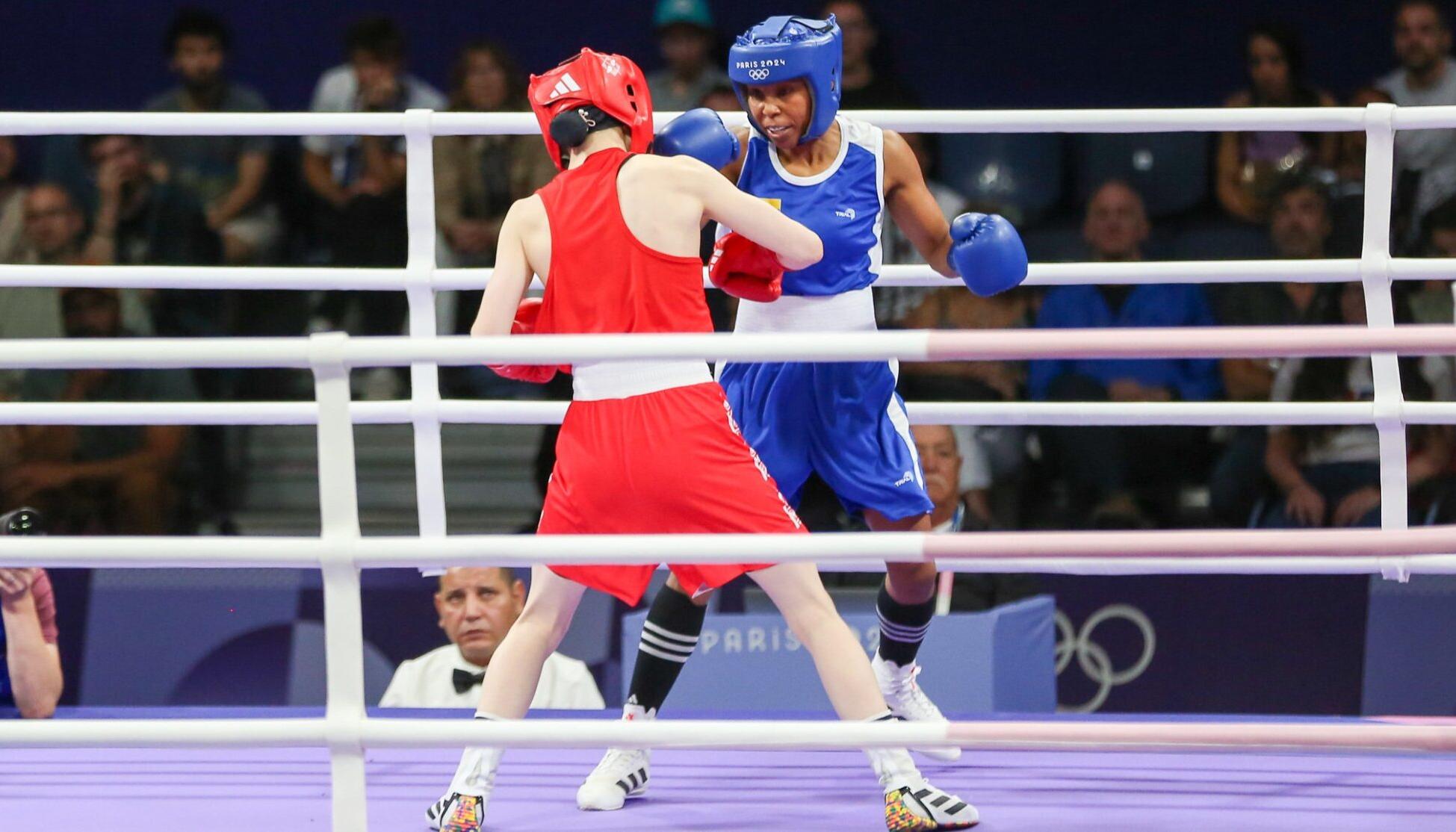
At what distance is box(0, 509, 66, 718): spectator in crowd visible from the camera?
3148 mm

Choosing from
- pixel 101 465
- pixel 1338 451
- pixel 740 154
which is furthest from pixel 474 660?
pixel 1338 451

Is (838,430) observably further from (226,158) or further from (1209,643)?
(226,158)

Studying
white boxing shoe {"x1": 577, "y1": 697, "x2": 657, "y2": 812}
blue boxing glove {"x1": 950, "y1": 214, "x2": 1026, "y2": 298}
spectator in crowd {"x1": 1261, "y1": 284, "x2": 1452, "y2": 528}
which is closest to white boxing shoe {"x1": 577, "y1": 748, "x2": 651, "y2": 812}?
white boxing shoe {"x1": 577, "y1": 697, "x2": 657, "y2": 812}

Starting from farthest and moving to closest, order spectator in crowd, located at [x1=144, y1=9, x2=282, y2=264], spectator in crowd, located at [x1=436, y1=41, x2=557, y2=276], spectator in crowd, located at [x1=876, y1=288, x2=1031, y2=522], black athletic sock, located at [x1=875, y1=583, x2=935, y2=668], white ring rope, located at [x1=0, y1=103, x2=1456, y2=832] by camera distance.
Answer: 1. spectator in crowd, located at [x1=144, y1=9, x2=282, y2=264]
2. spectator in crowd, located at [x1=436, y1=41, x2=557, y2=276]
3. spectator in crowd, located at [x1=876, y1=288, x2=1031, y2=522]
4. black athletic sock, located at [x1=875, y1=583, x2=935, y2=668]
5. white ring rope, located at [x1=0, y1=103, x2=1456, y2=832]

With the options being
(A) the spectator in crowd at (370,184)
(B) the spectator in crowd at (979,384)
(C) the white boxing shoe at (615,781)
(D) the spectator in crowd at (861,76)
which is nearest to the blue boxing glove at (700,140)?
(C) the white boxing shoe at (615,781)

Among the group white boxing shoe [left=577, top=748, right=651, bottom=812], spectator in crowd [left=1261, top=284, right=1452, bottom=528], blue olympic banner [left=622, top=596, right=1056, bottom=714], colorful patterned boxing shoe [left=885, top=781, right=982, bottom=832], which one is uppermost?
spectator in crowd [left=1261, top=284, right=1452, bottom=528]

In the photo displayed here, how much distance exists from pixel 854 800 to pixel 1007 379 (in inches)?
94.8

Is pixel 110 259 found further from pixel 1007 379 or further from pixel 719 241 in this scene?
pixel 719 241

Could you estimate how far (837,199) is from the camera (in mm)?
2881

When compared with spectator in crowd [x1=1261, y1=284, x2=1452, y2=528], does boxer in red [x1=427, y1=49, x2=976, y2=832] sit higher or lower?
lower

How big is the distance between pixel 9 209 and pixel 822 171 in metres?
3.77

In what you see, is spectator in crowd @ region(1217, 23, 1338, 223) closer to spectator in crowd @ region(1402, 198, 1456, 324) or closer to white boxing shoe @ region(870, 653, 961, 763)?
spectator in crowd @ region(1402, 198, 1456, 324)

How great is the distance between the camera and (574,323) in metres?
2.56

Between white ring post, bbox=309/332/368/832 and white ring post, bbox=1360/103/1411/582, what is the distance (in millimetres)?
1828
